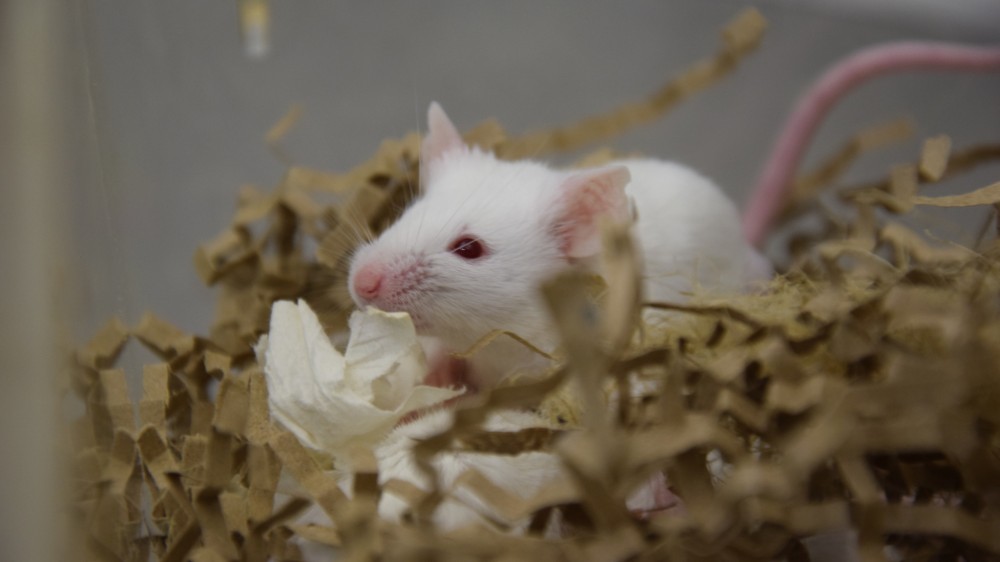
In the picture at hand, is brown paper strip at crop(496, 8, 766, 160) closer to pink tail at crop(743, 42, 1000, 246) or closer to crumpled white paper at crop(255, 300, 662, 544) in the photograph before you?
pink tail at crop(743, 42, 1000, 246)

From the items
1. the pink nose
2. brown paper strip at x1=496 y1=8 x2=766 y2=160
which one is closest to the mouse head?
the pink nose

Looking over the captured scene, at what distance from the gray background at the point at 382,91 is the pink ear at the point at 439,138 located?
0.42ft

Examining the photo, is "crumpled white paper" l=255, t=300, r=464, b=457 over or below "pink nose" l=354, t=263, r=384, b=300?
below

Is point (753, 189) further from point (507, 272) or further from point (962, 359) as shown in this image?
point (962, 359)

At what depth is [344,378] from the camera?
85cm

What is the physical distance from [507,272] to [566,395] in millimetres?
228

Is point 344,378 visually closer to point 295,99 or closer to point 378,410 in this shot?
point 378,410

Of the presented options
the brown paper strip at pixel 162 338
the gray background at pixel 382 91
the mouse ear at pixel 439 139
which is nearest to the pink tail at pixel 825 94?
the gray background at pixel 382 91

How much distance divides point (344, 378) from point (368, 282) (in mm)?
152

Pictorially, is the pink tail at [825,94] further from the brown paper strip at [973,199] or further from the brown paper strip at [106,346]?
the brown paper strip at [106,346]

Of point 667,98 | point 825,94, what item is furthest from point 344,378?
point 825,94

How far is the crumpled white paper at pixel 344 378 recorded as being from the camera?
0.83 m

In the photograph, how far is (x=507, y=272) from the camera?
1.02 meters

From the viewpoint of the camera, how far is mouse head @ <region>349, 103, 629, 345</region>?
0.98 m
